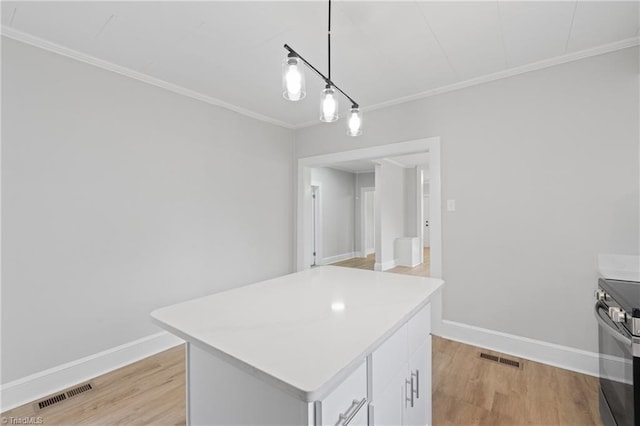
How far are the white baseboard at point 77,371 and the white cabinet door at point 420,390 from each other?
2.29m

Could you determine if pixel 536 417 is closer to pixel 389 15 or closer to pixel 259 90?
pixel 389 15

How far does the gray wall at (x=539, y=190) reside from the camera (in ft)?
7.07

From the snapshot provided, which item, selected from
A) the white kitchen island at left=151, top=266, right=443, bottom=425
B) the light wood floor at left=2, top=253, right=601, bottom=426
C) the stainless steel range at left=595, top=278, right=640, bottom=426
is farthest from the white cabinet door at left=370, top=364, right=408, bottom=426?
the stainless steel range at left=595, top=278, right=640, bottom=426

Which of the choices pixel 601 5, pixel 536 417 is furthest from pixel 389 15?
pixel 536 417

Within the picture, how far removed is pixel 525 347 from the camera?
2.46 meters

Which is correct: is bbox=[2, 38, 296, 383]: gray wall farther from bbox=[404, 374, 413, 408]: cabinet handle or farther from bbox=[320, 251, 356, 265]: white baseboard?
bbox=[320, 251, 356, 265]: white baseboard

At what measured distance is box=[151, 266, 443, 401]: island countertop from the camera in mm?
768

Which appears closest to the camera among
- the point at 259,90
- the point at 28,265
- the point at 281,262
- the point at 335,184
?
the point at 28,265

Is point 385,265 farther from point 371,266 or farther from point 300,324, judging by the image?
point 300,324

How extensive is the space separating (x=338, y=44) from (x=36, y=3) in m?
1.86

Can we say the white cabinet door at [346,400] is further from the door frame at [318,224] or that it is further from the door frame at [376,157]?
the door frame at [318,224]

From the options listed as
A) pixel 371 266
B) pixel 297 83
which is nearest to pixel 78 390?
pixel 297 83

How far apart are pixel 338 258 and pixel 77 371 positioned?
18.9ft

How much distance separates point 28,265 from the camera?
6.58ft
